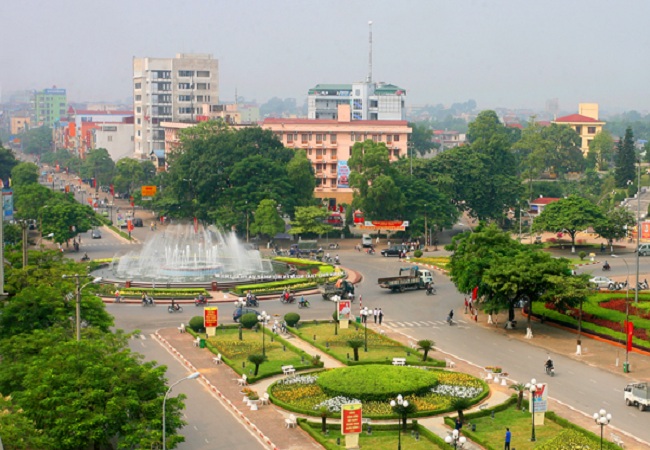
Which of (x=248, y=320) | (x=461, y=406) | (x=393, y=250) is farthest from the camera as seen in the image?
(x=393, y=250)

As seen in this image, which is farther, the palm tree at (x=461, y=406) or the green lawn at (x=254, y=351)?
the green lawn at (x=254, y=351)

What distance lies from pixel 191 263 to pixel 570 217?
32.9 m

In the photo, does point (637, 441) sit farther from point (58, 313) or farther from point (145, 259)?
point (145, 259)

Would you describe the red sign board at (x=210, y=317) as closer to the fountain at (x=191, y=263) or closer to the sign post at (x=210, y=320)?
the sign post at (x=210, y=320)

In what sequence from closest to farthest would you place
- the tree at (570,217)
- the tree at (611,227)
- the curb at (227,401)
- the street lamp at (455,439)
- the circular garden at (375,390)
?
the street lamp at (455,439), the curb at (227,401), the circular garden at (375,390), the tree at (570,217), the tree at (611,227)

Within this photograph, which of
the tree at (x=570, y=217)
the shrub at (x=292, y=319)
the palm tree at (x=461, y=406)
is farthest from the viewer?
the tree at (x=570, y=217)

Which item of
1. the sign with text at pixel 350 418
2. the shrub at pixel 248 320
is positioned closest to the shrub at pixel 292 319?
the shrub at pixel 248 320

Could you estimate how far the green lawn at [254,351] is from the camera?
49.8 m

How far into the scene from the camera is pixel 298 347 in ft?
181

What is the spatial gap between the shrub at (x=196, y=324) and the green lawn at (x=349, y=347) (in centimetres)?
554

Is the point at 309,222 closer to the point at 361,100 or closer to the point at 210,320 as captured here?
the point at 210,320

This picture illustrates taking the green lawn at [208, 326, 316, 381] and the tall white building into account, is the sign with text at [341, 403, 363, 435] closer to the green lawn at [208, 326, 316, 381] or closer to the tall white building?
the green lawn at [208, 326, 316, 381]

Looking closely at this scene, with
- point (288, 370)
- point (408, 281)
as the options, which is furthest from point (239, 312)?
point (408, 281)

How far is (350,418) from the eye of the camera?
37.4 metres
